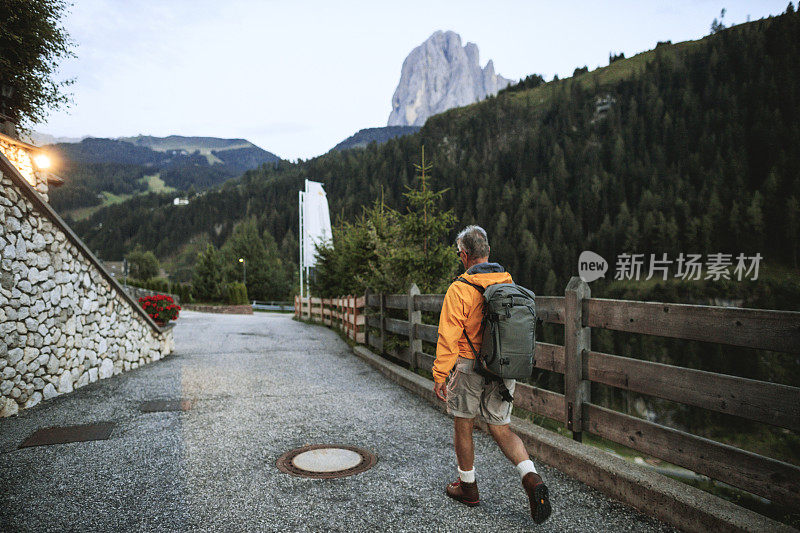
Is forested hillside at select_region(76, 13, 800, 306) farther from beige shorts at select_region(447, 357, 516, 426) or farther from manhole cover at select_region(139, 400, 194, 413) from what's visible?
beige shorts at select_region(447, 357, 516, 426)

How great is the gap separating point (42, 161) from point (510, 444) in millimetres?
9530

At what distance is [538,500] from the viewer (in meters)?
2.85

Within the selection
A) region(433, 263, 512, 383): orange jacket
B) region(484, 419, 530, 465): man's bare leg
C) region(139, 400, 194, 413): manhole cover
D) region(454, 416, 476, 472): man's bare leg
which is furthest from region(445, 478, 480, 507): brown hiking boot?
region(139, 400, 194, 413): manhole cover

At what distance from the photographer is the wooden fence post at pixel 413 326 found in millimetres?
7422

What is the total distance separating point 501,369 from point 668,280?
339 ft

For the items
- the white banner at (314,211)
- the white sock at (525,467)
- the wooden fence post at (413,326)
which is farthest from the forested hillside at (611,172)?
the white sock at (525,467)

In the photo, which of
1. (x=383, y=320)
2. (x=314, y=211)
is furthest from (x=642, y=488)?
(x=314, y=211)

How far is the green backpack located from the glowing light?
9.19 meters

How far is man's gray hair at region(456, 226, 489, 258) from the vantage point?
3.30m

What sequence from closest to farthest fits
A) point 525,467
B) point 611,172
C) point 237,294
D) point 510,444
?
point 525,467 → point 510,444 → point 237,294 → point 611,172

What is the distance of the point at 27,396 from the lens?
19.6 ft

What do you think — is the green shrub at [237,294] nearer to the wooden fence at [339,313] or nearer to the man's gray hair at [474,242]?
the wooden fence at [339,313]

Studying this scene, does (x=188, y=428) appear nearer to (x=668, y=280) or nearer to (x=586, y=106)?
(x=668, y=280)

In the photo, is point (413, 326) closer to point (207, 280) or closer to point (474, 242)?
point (474, 242)
